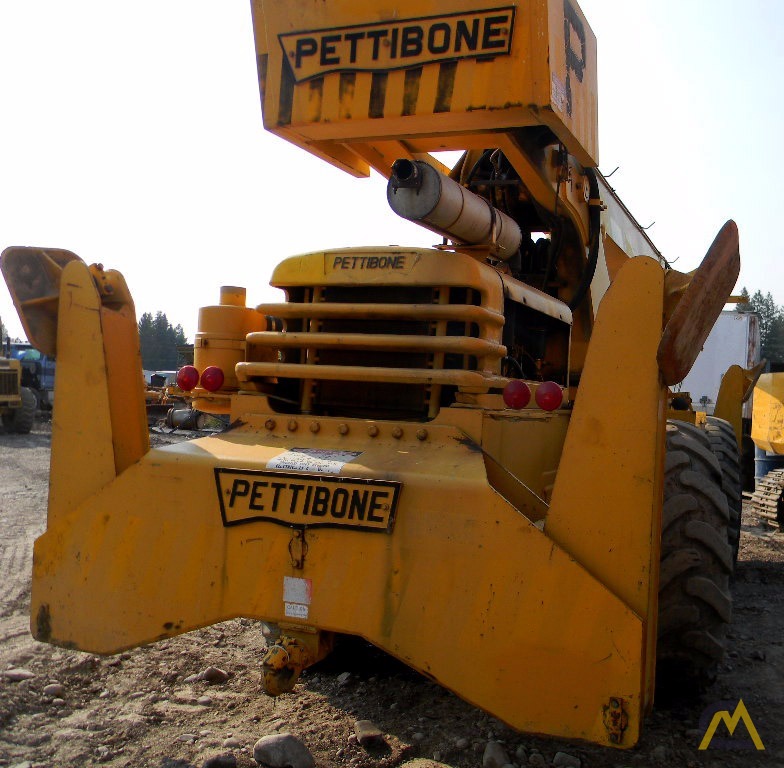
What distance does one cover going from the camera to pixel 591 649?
2.95m

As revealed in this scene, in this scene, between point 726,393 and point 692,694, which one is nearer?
point 692,694

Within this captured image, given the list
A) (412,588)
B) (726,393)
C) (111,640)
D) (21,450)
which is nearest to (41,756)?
(111,640)

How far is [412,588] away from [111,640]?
4.42 ft

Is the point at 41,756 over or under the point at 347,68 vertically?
under

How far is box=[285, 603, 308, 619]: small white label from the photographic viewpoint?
10.8 feet

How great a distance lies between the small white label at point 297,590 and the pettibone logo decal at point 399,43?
8.91 feet

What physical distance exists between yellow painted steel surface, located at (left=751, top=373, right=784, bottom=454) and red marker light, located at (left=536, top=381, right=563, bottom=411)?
7765mm

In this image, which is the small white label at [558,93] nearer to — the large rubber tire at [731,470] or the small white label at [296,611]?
the small white label at [296,611]

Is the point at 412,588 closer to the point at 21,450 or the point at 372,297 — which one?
the point at 372,297

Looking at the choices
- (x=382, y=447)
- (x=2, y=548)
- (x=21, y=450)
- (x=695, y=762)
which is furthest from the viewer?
(x=21, y=450)

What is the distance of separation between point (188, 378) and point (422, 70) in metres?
2.04

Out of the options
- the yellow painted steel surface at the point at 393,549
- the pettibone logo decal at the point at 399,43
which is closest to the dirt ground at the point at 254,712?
the yellow painted steel surface at the point at 393,549

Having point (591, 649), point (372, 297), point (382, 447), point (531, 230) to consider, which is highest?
point (531, 230)

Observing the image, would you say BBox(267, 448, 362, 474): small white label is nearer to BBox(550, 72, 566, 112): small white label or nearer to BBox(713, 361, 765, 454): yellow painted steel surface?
BBox(550, 72, 566, 112): small white label
